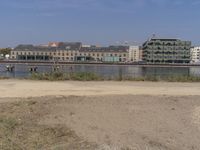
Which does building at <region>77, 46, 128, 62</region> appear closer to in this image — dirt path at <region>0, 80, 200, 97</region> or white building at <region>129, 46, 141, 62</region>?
white building at <region>129, 46, 141, 62</region>

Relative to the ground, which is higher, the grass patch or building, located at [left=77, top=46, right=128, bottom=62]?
building, located at [left=77, top=46, right=128, bottom=62]

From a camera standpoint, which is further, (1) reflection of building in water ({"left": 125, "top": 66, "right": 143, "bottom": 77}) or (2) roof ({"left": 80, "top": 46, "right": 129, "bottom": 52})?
(2) roof ({"left": 80, "top": 46, "right": 129, "bottom": 52})

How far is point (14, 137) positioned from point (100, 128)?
2.08 m

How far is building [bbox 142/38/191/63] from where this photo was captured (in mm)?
132875

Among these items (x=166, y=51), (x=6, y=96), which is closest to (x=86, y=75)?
(x=6, y=96)

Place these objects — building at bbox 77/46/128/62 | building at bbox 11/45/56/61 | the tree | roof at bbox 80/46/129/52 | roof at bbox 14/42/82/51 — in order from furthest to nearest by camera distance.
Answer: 1. the tree
2. roof at bbox 80/46/129/52
3. roof at bbox 14/42/82/51
4. building at bbox 77/46/128/62
5. building at bbox 11/45/56/61

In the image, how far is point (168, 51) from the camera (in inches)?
5310

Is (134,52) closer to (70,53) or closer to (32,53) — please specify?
(70,53)

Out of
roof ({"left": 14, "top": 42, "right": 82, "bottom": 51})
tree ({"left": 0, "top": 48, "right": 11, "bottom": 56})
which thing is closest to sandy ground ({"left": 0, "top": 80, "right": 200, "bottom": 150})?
roof ({"left": 14, "top": 42, "right": 82, "bottom": 51})

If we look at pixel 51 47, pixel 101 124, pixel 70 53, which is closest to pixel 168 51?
pixel 70 53

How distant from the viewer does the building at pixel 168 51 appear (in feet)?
436

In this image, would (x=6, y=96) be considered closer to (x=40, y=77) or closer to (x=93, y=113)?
(x=93, y=113)

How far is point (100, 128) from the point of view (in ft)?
31.2

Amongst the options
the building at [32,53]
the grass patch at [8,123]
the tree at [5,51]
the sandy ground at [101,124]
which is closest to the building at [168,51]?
the building at [32,53]
